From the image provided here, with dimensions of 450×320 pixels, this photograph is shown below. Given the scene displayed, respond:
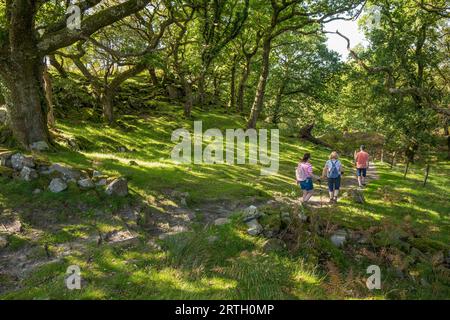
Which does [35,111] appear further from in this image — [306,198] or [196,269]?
[306,198]

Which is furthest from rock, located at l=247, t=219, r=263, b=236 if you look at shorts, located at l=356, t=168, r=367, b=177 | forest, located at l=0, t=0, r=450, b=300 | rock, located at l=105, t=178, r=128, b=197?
shorts, located at l=356, t=168, r=367, b=177

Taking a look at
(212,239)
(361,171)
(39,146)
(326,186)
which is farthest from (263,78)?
(212,239)

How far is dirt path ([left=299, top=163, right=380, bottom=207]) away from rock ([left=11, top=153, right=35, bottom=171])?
1034 cm

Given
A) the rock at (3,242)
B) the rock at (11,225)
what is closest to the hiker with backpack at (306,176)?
the rock at (11,225)

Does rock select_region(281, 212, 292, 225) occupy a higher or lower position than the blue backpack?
lower

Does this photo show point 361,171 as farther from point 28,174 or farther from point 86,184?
point 28,174

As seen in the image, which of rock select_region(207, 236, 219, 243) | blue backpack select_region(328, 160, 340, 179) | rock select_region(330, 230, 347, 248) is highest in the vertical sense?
blue backpack select_region(328, 160, 340, 179)

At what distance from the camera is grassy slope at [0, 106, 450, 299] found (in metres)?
7.50

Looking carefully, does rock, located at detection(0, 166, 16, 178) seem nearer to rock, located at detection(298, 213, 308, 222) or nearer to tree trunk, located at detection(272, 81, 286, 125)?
rock, located at detection(298, 213, 308, 222)

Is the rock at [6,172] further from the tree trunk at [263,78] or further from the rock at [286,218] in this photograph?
the tree trunk at [263,78]

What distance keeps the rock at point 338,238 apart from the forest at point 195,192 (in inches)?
1.3

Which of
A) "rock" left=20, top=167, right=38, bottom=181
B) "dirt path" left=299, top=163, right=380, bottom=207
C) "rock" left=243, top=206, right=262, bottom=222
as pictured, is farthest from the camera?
"dirt path" left=299, top=163, right=380, bottom=207
